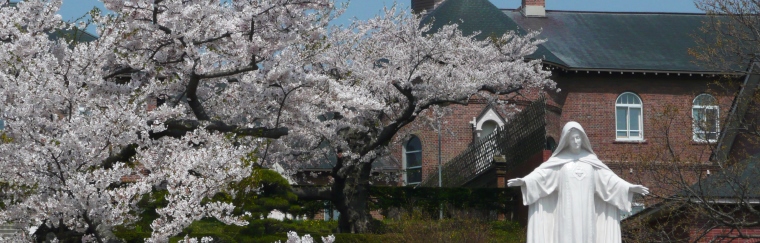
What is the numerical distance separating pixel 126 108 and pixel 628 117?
112 feet

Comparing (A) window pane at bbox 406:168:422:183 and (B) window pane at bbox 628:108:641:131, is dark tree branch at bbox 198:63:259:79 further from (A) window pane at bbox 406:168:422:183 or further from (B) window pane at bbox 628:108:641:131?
(B) window pane at bbox 628:108:641:131

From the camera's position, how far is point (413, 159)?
45125 millimetres

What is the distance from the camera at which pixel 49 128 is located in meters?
14.2

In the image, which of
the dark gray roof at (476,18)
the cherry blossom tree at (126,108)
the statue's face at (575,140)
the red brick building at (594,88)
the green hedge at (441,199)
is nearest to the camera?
the statue's face at (575,140)

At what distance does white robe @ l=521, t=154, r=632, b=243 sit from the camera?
10.8 meters

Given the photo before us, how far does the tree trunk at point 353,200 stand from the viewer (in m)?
25.2

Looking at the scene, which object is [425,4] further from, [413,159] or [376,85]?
[376,85]

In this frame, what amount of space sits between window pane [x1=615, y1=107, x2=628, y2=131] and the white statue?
3550 cm

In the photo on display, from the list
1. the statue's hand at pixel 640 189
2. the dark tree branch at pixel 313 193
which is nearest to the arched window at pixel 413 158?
the dark tree branch at pixel 313 193

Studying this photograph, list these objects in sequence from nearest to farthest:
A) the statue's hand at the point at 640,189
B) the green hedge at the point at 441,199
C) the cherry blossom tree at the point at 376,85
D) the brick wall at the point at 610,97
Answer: the statue's hand at the point at 640,189
the cherry blossom tree at the point at 376,85
the green hedge at the point at 441,199
the brick wall at the point at 610,97

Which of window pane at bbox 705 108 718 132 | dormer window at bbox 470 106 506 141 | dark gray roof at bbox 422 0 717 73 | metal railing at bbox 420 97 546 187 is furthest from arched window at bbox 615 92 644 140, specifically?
window pane at bbox 705 108 718 132

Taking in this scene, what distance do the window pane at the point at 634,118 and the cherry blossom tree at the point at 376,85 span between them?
18.2m

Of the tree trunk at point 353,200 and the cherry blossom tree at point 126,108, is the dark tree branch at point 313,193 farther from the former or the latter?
the cherry blossom tree at point 126,108

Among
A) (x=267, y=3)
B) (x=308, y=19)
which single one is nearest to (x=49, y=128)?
(x=267, y=3)
